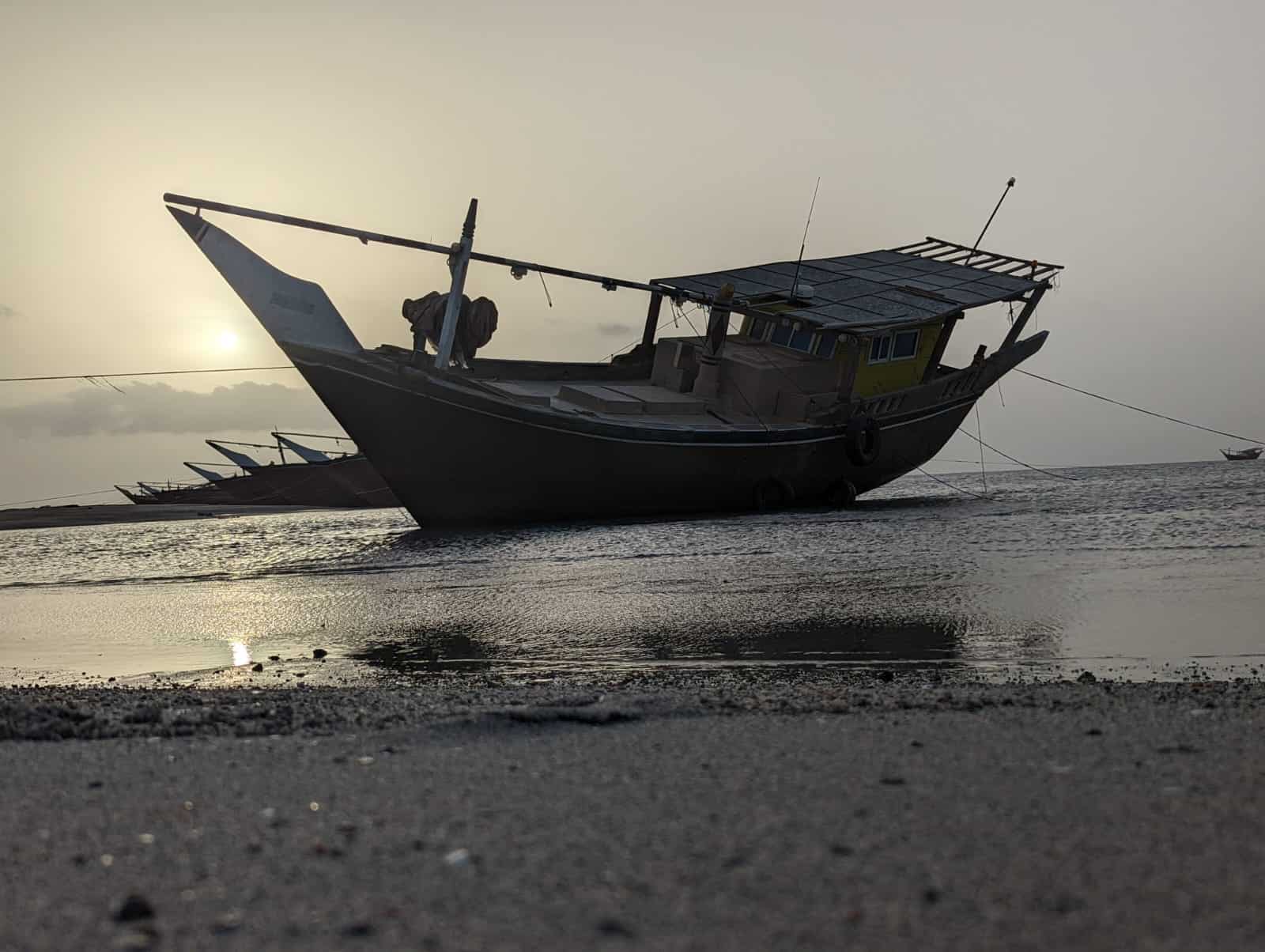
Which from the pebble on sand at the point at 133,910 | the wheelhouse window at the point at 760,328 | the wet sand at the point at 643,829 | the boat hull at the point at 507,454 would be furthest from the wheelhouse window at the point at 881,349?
the pebble on sand at the point at 133,910

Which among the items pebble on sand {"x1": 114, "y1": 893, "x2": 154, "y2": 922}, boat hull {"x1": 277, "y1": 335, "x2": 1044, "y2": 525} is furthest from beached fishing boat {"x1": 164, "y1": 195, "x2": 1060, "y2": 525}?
pebble on sand {"x1": 114, "y1": 893, "x2": 154, "y2": 922}

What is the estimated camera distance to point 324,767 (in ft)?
11.1

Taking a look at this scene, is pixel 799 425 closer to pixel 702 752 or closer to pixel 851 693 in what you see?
pixel 851 693

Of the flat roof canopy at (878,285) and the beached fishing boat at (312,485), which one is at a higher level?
the flat roof canopy at (878,285)

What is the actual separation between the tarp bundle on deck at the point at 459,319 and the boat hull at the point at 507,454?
1.86 metres

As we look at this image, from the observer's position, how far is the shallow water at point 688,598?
7.38 m

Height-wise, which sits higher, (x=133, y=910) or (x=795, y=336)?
(x=795, y=336)

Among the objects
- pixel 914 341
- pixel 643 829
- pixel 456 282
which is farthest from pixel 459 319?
pixel 643 829

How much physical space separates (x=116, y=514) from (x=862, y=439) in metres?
30.5

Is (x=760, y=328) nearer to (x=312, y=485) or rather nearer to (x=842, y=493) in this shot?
(x=842, y=493)

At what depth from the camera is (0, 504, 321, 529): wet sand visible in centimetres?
3812

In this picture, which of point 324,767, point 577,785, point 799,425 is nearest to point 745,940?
point 577,785

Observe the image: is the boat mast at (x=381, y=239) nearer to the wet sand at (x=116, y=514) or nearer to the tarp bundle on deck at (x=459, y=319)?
the tarp bundle on deck at (x=459, y=319)

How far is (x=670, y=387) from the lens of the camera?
26938 mm
